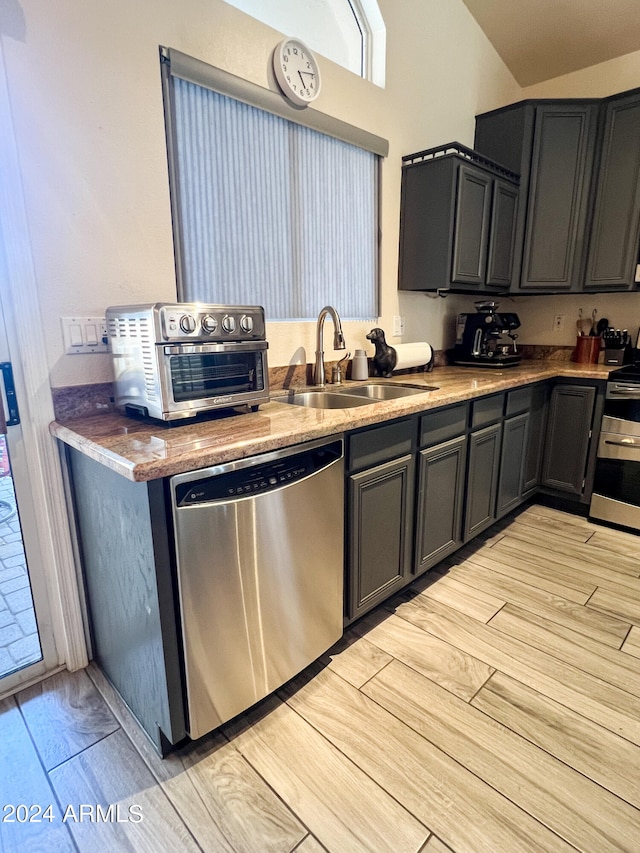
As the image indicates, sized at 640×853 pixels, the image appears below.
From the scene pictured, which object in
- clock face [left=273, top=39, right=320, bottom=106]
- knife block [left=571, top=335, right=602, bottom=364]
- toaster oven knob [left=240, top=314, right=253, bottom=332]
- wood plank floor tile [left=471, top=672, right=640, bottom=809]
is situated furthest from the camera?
knife block [left=571, top=335, right=602, bottom=364]

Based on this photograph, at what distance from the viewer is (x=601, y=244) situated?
2.87m

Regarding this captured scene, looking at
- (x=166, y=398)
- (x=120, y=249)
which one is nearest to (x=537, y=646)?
(x=166, y=398)

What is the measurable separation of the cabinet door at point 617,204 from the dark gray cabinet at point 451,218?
0.59 m

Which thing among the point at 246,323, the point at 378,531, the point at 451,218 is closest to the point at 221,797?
the point at 378,531

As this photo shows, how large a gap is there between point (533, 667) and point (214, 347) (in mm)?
1532

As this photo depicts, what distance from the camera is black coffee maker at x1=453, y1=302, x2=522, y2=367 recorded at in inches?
113

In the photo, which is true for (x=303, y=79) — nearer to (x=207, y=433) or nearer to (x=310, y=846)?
(x=207, y=433)

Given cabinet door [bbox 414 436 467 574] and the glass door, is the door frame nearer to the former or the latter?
the glass door

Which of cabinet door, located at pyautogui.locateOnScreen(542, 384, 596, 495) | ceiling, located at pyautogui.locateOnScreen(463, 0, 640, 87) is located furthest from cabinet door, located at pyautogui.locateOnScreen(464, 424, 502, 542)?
ceiling, located at pyautogui.locateOnScreen(463, 0, 640, 87)

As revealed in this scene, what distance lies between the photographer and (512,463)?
2.54 meters

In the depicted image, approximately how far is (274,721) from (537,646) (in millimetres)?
1000

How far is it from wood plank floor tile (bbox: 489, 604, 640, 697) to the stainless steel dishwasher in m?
0.80

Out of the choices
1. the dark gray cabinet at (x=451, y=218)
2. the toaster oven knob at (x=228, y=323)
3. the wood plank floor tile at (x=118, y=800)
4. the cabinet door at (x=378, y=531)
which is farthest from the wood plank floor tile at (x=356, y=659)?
the dark gray cabinet at (x=451, y=218)

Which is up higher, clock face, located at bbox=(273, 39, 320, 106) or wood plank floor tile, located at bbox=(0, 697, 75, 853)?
clock face, located at bbox=(273, 39, 320, 106)
